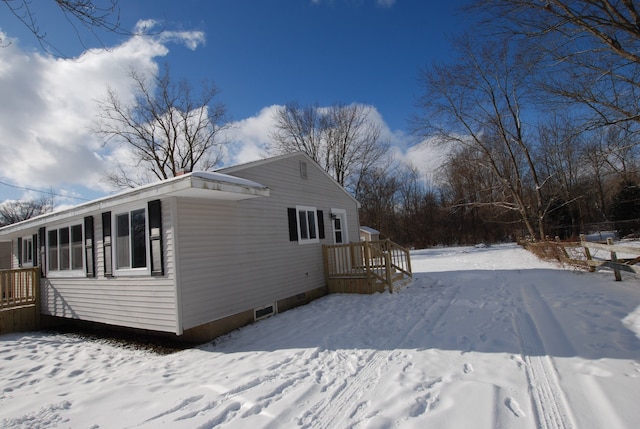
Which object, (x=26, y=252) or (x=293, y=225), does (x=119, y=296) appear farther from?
(x=26, y=252)

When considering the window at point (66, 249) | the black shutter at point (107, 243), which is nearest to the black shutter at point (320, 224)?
the black shutter at point (107, 243)

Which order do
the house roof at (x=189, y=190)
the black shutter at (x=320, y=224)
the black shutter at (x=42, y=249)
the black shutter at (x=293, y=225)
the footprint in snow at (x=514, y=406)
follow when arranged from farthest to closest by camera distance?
the black shutter at (x=320, y=224) < the black shutter at (x=42, y=249) < the black shutter at (x=293, y=225) < the house roof at (x=189, y=190) < the footprint in snow at (x=514, y=406)

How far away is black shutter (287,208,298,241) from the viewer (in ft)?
28.3

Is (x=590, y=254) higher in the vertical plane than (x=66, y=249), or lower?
lower

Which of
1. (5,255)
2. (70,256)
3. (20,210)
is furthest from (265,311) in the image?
(20,210)

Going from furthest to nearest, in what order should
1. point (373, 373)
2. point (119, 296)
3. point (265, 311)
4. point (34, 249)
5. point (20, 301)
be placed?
point (34, 249) < point (20, 301) < point (265, 311) < point (119, 296) < point (373, 373)

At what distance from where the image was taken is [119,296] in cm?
666

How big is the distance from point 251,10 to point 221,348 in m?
6.18

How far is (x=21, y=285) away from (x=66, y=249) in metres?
2.20

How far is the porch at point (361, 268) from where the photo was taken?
876 centimetres

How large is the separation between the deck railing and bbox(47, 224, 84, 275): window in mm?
837

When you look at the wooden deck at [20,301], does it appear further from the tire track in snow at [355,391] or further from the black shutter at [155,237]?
the tire track in snow at [355,391]

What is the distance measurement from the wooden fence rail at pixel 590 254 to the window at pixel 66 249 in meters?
12.3

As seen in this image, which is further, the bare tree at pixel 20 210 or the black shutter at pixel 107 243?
the bare tree at pixel 20 210
